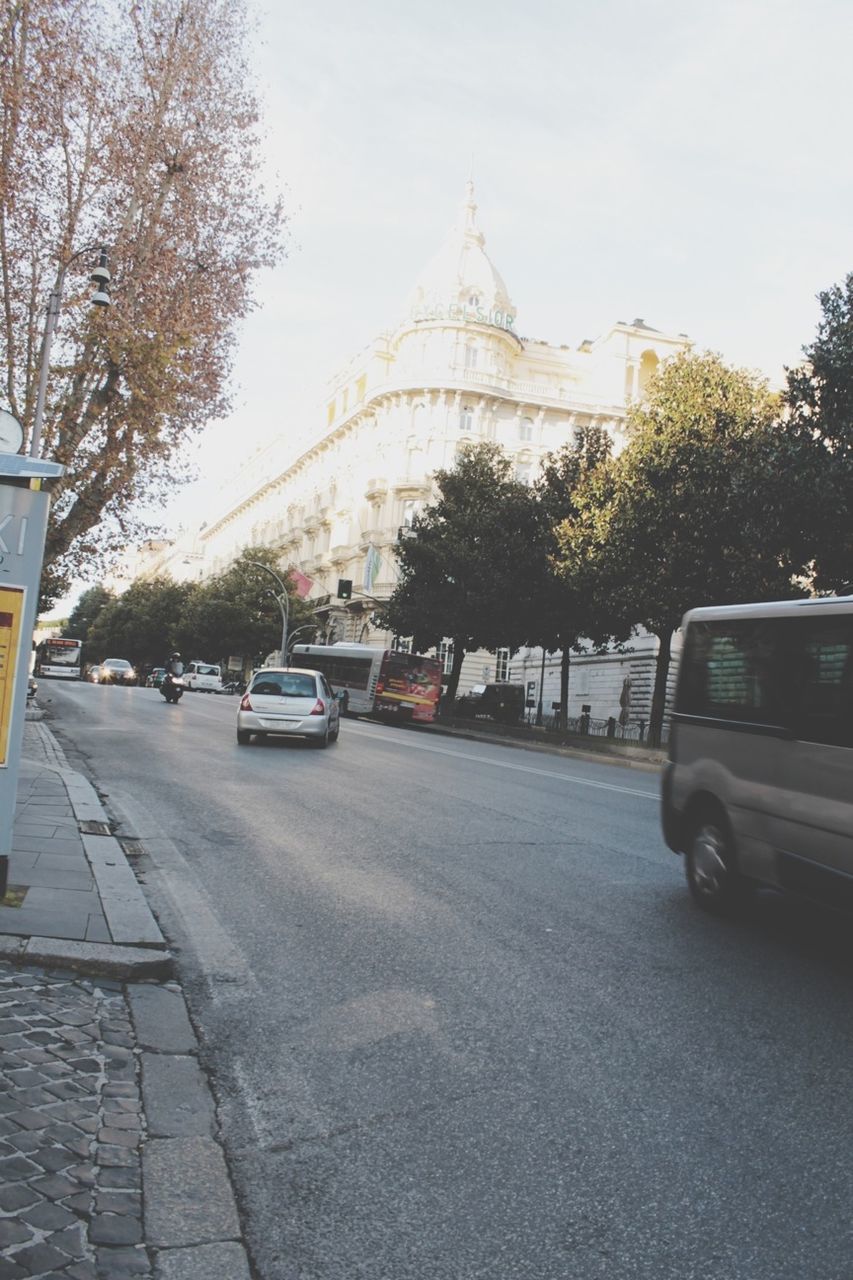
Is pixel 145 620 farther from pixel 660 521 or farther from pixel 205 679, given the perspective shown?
pixel 660 521

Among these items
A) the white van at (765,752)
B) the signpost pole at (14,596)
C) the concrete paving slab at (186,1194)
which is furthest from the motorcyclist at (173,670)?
the concrete paving slab at (186,1194)

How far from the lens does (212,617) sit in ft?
244

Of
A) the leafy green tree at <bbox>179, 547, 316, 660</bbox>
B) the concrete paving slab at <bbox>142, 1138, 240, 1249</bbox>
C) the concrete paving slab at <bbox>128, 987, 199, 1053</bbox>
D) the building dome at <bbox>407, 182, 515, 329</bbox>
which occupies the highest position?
the building dome at <bbox>407, 182, 515, 329</bbox>

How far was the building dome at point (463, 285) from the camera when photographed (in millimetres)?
63969

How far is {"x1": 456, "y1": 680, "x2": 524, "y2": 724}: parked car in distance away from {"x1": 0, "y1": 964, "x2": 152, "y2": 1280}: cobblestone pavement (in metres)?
40.0

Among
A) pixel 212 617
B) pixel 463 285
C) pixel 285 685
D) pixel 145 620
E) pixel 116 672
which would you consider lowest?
pixel 116 672

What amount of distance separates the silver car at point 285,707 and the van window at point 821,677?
13.8m

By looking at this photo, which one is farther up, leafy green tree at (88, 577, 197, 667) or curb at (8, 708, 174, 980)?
leafy green tree at (88, 577, 197, 667)

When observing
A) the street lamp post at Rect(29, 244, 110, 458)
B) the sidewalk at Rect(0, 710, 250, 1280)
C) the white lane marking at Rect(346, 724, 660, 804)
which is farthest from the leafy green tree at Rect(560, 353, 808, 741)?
the sidewalk at Rect(0, 710, 250, 1280)

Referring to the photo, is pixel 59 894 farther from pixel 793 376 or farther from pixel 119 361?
pixel 793 376

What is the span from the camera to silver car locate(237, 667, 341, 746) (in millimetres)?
18703

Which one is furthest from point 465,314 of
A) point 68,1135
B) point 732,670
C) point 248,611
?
point 68,1135

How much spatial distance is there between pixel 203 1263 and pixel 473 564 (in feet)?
125

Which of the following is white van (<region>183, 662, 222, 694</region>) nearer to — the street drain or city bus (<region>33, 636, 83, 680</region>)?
city bus (<region>33, 636, 83, 680</region>)
